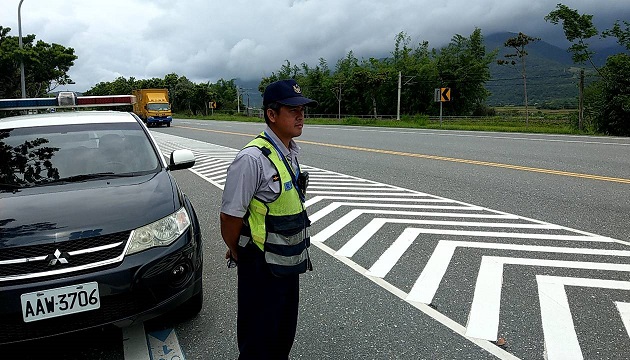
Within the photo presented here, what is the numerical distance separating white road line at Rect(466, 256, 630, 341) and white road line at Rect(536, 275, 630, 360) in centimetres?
33

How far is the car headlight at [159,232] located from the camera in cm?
288

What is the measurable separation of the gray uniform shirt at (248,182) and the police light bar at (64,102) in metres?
4.77

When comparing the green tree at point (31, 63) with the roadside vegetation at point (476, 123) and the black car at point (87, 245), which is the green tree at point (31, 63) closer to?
the roadside vegetation at point (476, 123)

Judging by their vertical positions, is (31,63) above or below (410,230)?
above

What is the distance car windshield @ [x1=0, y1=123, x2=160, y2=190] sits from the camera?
3668mm

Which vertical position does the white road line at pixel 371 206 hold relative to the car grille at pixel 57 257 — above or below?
below

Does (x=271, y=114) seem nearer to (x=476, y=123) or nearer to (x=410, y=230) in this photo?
(x=410, y=230)

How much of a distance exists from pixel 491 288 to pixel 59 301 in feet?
11.1

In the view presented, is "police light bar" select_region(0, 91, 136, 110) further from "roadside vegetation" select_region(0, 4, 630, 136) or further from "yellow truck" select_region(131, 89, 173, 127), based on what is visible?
"yellow truck" select_region(131, 89, 173, 127)

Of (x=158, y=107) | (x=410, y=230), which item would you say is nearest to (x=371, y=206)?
(x=410, y=230)

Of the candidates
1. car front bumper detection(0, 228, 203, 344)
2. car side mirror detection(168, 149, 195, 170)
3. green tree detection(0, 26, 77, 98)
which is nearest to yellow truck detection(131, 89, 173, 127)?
green tree detection(0, 26, 77, 98)

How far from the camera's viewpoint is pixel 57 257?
2.65 meters

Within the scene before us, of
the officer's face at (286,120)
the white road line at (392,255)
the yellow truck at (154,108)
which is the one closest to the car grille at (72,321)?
the officer's face at (286,120)

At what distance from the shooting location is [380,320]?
3430 millimetres
